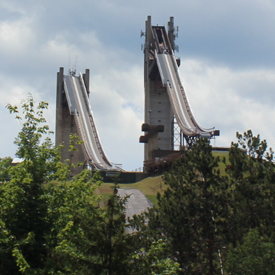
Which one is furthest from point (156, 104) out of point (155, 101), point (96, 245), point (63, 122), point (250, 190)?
point (96, 245)

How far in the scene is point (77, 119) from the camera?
70.4 meters

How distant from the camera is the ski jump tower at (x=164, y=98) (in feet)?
208

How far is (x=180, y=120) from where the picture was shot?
65.1 m

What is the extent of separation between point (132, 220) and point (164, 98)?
63046mm

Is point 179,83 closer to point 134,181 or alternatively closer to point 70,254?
point 134,181

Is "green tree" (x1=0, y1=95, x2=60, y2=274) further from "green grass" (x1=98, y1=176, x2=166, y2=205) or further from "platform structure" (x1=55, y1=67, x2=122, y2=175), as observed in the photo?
"platform structure" (x1=55, y1=67, x2=122, y2=175)

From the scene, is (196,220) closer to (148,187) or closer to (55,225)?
(55,225)

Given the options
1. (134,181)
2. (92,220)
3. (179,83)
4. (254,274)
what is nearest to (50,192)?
(92,220)

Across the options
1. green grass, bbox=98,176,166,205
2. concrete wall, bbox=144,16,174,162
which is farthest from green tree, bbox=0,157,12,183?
concrete wall, bbox=144,16,174,162

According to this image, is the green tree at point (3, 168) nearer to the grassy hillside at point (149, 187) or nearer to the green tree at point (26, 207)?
the green tree at point (26, 207)

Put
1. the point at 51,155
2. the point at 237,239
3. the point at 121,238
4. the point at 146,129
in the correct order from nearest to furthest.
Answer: the point at 121,238 < the point at 51,155 < the point at 237,239 < the point at 146,129

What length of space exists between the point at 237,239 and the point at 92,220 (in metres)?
9.86

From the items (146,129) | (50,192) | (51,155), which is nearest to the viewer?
(50,192)

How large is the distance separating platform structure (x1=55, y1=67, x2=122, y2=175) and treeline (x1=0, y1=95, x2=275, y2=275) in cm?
4287
